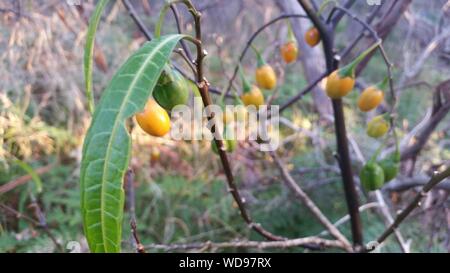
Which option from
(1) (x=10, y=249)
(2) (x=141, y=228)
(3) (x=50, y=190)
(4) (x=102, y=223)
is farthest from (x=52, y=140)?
(4) (x=102, y=223)

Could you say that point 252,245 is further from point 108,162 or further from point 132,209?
point 108,162

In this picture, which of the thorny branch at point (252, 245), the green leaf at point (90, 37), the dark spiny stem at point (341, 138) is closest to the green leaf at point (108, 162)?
the green leaf at point (90, 37)

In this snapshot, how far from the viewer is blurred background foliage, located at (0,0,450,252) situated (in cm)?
Answer: 126

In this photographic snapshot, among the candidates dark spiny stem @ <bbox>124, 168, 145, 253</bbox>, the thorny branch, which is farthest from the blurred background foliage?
the thorny branch

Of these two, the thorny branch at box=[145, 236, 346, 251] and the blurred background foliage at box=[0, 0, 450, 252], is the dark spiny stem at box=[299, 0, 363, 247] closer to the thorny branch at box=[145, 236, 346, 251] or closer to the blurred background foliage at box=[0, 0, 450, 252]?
the thorny branch at box=[145, 236, 346, 251]

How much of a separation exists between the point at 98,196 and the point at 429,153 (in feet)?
4.90

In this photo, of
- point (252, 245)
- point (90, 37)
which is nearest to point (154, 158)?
point (252, 245)

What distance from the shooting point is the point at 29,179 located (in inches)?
57.4

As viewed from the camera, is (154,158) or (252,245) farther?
(154,158)

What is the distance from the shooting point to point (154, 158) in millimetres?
1724

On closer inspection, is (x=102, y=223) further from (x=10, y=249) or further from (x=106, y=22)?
(x=106, y=22)

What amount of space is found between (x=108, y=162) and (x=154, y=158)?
4.79 feet

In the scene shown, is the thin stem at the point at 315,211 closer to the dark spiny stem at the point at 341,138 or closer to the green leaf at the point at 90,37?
the dark spiny stem at the point at 341,138

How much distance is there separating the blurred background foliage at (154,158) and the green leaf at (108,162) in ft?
2.21
